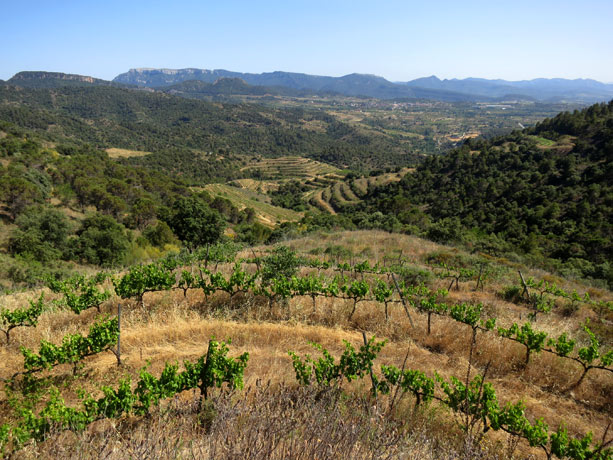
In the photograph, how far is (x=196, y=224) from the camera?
35.6 meters

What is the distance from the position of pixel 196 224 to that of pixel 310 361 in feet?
107

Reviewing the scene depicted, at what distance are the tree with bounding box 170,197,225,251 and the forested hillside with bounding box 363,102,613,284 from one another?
911 inches

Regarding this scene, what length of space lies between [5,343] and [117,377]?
11.6ft

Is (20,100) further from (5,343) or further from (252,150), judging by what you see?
(5,343)

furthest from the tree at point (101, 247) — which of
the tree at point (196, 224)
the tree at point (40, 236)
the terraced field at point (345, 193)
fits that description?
the terraced field at point (345, 193)

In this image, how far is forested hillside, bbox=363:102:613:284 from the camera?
31438 millimetres

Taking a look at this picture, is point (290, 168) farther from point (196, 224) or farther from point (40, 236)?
point (40, 236)

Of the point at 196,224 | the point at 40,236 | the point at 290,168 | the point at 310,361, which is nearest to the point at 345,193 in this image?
the point at 290,168

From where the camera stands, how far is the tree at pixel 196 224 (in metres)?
36.0

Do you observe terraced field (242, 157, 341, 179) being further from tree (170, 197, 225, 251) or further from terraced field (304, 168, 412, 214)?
tree (170, 197, 225, 251)

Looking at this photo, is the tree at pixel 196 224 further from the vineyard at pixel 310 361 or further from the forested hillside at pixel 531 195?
the vineyard at pixel 310 361

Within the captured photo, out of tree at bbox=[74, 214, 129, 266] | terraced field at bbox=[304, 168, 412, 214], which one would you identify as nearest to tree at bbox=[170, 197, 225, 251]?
tree at bbox=[74, 214, 129, 266]

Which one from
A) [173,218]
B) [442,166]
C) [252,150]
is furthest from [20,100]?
[442,166]

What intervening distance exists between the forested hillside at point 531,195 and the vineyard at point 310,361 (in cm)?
1986
